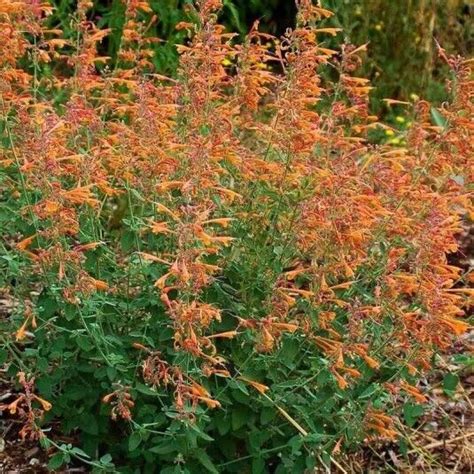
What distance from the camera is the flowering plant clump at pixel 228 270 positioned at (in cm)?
284

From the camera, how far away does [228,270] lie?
319 cm

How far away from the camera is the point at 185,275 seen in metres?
2.50

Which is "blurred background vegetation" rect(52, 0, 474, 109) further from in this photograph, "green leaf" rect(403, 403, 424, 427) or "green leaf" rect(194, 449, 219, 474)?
"green leaf" rect(194, 449, 219, 474)

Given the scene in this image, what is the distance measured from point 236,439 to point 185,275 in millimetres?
1010

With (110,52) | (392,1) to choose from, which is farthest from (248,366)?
(392,1)

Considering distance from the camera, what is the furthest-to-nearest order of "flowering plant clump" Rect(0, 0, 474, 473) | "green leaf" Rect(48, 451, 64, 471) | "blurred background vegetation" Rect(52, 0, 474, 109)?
"blurred background vegetation" Rect(52, 0, 474, 109) → "green leaf" Rect(48, 451, 64, 471) → "flowering plant clump" Rect(0, 0, 474, 473)

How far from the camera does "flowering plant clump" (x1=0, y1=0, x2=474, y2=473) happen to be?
2842mm

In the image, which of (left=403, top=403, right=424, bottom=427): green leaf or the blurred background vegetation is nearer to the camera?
(left=403, top=403, right=424, bottom=427): green leaf

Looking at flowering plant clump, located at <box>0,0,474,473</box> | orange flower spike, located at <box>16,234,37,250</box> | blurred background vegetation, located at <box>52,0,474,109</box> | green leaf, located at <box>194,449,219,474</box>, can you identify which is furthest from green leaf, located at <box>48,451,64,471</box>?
blurred background vegetation, located at <box>52,0,474,109</box>

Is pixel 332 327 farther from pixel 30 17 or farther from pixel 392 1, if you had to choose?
pixel 392 1

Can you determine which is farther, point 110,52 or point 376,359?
point 110,52

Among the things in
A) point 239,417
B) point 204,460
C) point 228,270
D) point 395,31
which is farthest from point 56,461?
point 395,31

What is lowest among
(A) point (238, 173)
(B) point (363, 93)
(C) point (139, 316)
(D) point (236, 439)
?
(D) point (236, 439)

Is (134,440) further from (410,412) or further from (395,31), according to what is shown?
(395,31)
